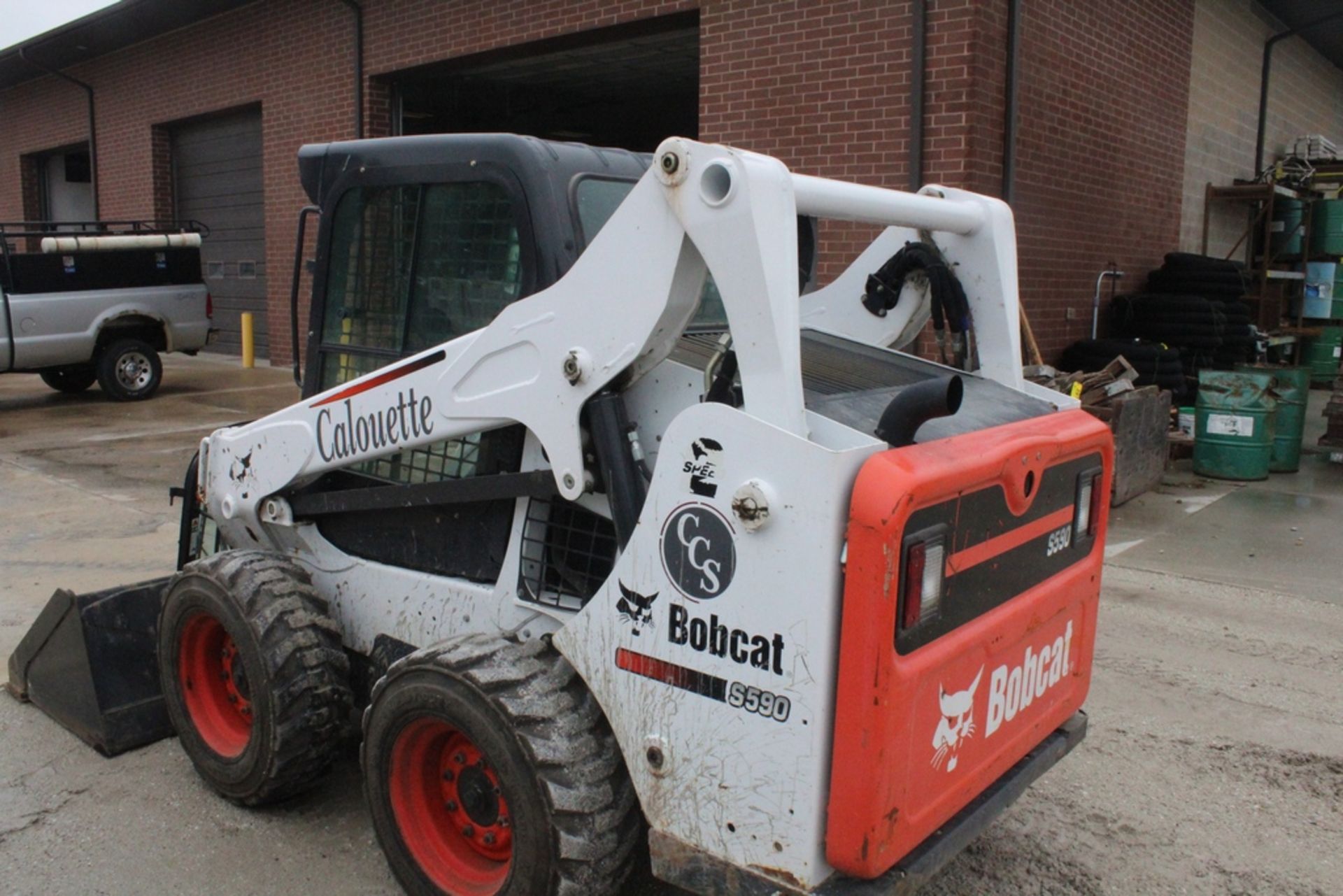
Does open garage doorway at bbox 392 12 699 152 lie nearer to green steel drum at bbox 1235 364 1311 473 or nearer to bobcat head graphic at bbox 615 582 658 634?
green steel drum at bbox 1235 364 1311 473

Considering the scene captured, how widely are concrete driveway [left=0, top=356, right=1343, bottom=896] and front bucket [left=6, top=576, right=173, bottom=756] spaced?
4.1 inches

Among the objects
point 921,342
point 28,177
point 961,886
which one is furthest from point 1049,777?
point 28,177

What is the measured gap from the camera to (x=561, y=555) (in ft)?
10.5

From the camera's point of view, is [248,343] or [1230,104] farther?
[248,343]

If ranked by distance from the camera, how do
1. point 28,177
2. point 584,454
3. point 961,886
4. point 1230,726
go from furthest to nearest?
point 28,177, point 1230,726, point 961,886, point 584,454

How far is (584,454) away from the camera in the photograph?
9.36 feet

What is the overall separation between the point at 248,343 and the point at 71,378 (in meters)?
3.69

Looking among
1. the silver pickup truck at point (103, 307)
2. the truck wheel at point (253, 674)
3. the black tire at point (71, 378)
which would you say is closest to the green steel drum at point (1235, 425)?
the truck wheel at point (253, 674)

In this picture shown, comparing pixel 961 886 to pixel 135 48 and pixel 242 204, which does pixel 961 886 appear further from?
pixel 135 48

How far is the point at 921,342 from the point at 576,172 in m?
6.36

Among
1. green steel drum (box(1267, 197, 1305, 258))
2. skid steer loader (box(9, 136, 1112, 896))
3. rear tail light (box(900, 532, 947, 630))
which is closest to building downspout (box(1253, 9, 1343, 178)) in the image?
green steel drum (box(1267, 197, 1305, 258))

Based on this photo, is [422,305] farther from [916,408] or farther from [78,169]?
[78,169]

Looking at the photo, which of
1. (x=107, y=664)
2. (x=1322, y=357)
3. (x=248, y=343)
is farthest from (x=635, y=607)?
(x=1322, y=357)

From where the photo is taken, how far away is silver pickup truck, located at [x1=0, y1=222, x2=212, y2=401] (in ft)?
43.2
